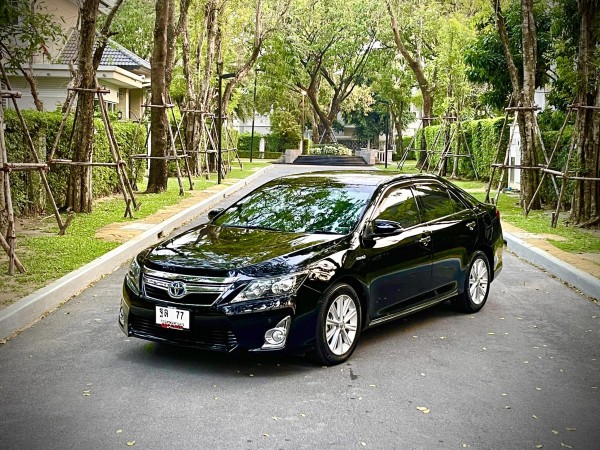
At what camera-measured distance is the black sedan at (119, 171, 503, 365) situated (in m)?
6.83

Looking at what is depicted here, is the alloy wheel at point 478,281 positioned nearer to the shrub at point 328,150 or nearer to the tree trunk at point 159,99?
the tree trunk at point 159,99

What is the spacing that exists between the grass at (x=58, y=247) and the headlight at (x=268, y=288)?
3.70 metres

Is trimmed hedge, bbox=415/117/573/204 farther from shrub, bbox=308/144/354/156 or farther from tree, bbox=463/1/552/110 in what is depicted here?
shrub, bbox=308/144/354/156

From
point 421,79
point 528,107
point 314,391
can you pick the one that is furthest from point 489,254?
point 421,79

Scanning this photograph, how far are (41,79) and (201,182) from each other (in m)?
7.45

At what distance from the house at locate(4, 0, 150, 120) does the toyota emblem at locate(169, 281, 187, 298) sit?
2255cm

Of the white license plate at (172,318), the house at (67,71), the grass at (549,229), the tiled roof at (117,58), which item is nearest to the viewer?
the white license plate at (172,318)

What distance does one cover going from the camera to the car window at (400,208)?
328 inches

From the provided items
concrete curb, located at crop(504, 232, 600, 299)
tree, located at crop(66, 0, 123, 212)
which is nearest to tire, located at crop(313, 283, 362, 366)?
concrete curb, located at crop(504, 232, 600, 299)

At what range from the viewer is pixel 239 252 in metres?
7.38

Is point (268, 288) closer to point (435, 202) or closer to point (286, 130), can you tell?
point (435, 202)

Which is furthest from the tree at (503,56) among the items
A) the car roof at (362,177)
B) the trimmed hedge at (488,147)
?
the car roof at (362,177)

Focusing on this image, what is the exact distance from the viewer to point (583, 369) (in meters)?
7.38

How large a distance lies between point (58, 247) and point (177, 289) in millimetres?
6734
